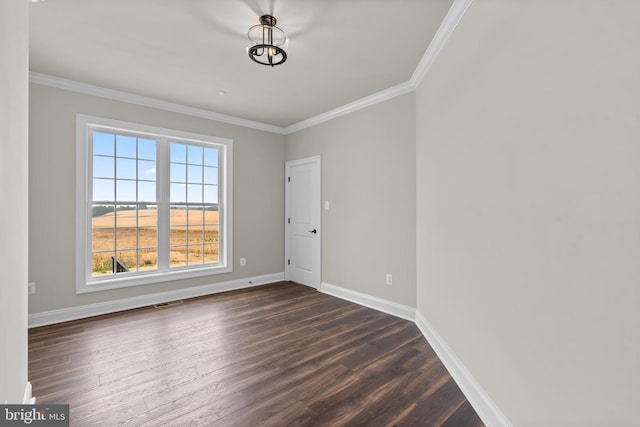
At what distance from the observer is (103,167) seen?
148 inches

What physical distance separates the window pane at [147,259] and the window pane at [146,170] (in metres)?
1.02

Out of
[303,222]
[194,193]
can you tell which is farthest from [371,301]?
[194,193]

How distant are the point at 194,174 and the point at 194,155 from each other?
29cm

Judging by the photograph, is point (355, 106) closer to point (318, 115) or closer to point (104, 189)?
point (318, 115)

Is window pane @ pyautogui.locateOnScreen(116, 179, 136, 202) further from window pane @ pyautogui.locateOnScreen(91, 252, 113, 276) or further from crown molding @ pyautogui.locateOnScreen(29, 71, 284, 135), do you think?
crown molding @ pyautogui.locateOnScreen(29, 71, 284, 135)

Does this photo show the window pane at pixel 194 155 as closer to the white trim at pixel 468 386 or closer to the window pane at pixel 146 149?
the window pane at pixel 146 149

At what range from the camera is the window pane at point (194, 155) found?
4469 millimetres

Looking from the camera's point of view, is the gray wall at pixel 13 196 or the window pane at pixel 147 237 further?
the window pane at pixel 147 237

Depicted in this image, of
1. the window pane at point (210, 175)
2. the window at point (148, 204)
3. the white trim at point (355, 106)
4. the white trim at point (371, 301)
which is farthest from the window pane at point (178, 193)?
the white trim at point (371, 301)

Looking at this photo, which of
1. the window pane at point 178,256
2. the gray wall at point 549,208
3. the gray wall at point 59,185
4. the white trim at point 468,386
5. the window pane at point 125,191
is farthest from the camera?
the window pane at point 178,256

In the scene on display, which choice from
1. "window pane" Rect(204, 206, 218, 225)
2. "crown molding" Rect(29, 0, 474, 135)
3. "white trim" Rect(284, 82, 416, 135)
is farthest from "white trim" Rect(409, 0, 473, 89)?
"window pane" Rect(204, 206, 218, 225)

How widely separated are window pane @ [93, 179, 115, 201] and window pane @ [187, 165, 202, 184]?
0.98 m

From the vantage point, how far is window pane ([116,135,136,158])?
3.88 m

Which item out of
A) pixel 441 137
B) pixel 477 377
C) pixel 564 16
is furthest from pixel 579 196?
pixel 441 137
